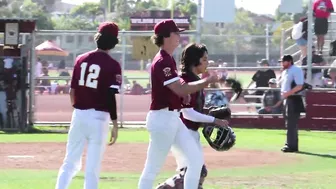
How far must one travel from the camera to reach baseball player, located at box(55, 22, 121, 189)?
370 inches

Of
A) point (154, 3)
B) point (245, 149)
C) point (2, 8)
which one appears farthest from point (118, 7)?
point (245, 149)

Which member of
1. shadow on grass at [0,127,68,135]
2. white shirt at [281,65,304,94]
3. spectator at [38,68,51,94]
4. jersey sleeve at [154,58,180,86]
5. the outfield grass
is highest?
jersey sleeve at [154,58,180,86]

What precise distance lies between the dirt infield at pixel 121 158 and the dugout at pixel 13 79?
12.8 ft

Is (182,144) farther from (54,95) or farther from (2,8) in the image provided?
(2,8)

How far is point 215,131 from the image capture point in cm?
1026

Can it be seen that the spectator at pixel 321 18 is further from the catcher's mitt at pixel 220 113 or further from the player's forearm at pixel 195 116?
the player's forearm at pixel 195 116

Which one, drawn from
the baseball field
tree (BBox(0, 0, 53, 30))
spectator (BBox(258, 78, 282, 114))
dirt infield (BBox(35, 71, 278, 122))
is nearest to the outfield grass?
the baseball field

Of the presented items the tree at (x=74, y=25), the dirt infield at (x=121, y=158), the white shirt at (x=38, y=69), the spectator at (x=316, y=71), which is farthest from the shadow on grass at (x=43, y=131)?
the tree at (x=74, y=25)

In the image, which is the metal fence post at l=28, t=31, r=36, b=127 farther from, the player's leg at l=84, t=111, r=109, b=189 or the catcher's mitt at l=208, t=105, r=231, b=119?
the player's leg at l=84, t=111, r=109, b=189

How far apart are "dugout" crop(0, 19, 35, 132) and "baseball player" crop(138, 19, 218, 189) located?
13302mm

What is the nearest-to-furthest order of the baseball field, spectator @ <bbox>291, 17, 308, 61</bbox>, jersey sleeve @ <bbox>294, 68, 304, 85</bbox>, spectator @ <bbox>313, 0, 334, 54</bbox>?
the baseball field
jersey sleeve @ <bbox>294, 68, 304, 85</bbox>
spectator @ <bbox>313, 0, 334, 54</bbox>
spectator @ <bbox>291, 17, 308, 61</bbox>

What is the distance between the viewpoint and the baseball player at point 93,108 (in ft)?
30.8

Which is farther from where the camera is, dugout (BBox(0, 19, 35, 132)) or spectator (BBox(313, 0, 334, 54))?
spectator (BBox(313, 0, 334, 54))

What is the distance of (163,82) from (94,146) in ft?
3.39
